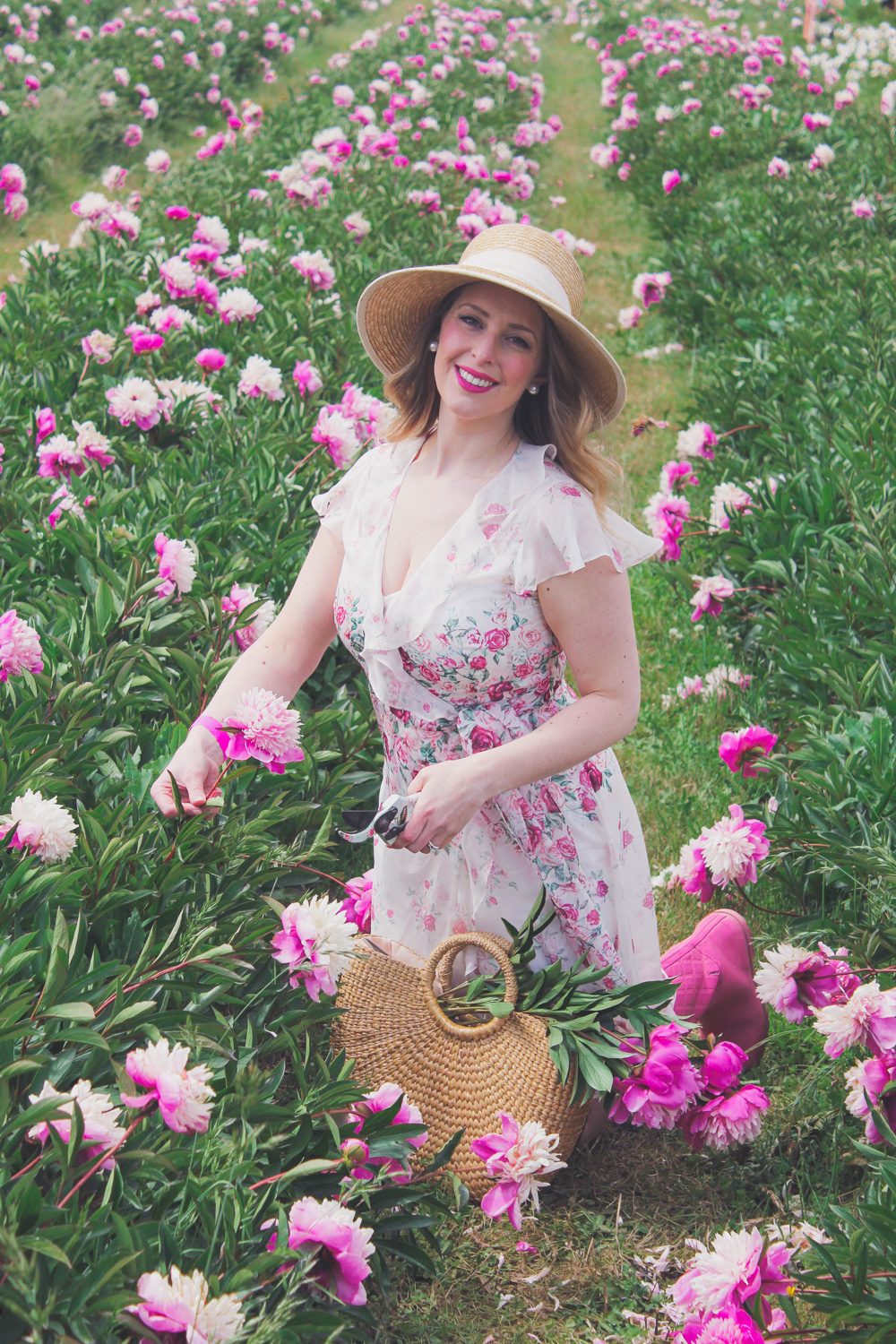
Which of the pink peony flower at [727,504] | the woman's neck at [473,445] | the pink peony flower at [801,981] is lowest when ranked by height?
the pink peony flower at [727,504]

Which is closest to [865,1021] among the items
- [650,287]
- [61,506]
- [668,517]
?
[668,517]

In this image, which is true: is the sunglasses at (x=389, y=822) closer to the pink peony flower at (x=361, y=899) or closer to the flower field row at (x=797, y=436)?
the pink peony flower at (x=361, y=899)

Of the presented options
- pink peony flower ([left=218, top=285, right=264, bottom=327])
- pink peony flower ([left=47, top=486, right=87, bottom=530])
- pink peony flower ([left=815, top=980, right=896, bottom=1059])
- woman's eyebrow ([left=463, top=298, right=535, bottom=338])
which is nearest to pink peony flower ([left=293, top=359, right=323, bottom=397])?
pink peony flower ([left=218, top=285, right=264, bottom=327])

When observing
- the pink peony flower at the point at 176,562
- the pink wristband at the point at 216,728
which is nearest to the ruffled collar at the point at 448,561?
the pink wristband at the point at 216,728

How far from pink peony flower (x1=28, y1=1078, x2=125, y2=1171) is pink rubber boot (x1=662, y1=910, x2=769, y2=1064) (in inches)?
57.9

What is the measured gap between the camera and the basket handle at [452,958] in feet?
7.69

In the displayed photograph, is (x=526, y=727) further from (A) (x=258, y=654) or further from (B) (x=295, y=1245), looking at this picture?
(B) (x=295, y=1245)

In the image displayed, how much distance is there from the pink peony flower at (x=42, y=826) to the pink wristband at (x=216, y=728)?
292 millimetres

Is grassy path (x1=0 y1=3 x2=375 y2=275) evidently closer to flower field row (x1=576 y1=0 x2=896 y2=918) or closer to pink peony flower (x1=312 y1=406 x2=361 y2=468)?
pink peony flower (x1=312 y1=406 x2=361 y2=468)

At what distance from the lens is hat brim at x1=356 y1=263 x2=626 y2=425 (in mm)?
2332

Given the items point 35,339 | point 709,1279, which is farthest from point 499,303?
point 35,339

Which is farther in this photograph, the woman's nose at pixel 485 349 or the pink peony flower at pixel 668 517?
the pink peony flower at pixel 668 517

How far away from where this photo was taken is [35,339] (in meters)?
4.72

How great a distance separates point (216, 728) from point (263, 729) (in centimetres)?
9
